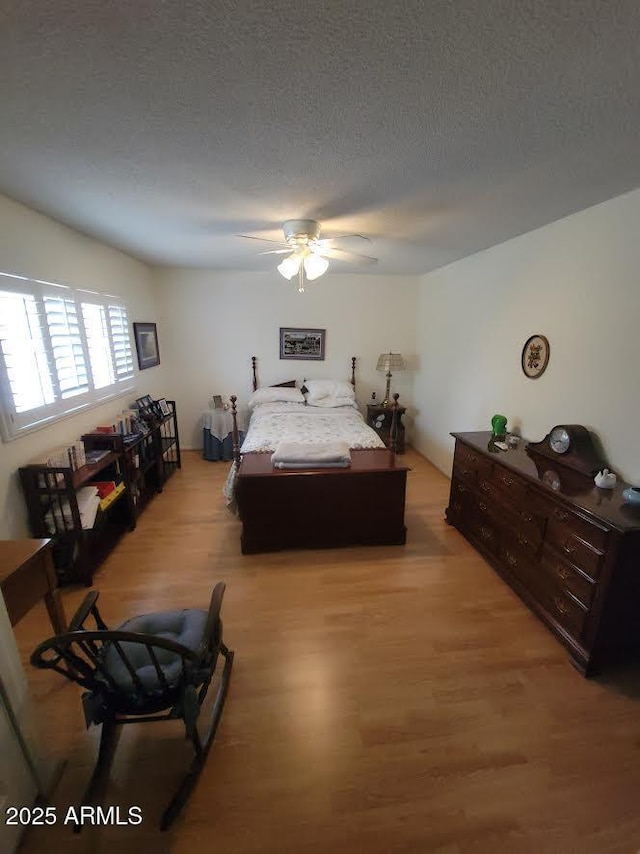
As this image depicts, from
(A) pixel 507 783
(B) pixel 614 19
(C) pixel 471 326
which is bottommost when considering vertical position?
(A) pixel 507 783

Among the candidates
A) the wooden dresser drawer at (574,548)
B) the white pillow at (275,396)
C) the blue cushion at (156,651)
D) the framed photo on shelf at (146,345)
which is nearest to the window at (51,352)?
the framed photo on shelf at (146,345)

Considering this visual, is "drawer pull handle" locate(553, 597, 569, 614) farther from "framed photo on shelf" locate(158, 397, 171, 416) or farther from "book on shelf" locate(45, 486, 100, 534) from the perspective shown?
"framed photo on shelf" locate(158, 397, 171, 416)

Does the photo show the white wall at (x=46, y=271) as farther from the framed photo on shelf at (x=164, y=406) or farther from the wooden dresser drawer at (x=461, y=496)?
the wooden dresser drawer at (x=461, y=496)

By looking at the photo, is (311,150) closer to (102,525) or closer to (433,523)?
(433,523)

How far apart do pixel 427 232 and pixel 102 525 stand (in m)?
3.39

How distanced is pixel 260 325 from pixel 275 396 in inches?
37.6

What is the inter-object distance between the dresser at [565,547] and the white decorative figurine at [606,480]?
37 millimetres

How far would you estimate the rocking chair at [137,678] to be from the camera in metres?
1.02

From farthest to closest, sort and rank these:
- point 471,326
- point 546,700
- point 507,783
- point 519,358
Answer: point 471,326 < point 519,358 < point 546,700 < point 507,783

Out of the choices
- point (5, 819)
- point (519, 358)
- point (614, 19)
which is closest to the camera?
point (614, 19)

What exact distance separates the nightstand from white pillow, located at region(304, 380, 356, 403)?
401mm

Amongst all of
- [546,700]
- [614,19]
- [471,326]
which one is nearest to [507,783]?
[546,700]

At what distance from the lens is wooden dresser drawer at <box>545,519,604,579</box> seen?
1604mm

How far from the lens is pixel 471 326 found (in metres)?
3.29
